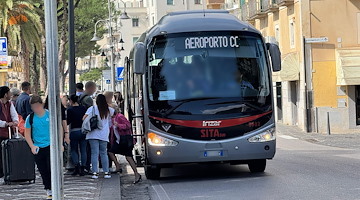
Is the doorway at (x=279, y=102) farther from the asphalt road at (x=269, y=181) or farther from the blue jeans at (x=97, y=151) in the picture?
the blue jeans at (x=97, y=151)

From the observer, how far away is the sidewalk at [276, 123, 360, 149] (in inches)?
1138

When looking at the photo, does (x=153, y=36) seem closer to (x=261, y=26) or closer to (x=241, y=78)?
(x=241, y=78)

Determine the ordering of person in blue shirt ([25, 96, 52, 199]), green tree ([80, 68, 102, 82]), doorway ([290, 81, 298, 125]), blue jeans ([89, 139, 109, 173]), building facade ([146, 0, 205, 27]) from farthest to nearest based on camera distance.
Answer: green tree ([80, 68, 102, 82]), building facade ([146, 0, 205, 27]), doorway ([290, 81, 298, 125]), blue jeans ([89, 139, 109, 173]), person in blue shirt ([25, 96, 52, 199])

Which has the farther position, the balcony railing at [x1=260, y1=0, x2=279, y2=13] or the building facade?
the building facade

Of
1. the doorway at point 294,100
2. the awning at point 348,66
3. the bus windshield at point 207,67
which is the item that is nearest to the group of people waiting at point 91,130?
the bus windshield at point 207,67

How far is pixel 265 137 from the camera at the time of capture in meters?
15.6

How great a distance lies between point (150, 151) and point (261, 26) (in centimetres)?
3479

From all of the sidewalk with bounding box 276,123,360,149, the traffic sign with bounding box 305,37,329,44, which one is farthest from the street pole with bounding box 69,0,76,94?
the traffic sign with bounding box 305,37,329,44

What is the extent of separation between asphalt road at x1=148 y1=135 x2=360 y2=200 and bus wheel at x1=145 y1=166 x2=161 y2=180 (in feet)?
0.45

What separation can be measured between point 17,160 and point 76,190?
72.2 inches

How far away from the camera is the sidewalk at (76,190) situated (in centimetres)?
1292

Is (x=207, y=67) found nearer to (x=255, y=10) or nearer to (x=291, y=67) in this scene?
(x=291, y=67)

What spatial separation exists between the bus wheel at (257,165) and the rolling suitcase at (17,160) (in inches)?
182

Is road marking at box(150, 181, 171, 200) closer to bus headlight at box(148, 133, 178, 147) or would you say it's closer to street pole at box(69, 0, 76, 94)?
bus headlight at box(148, 133, 178, 147)
